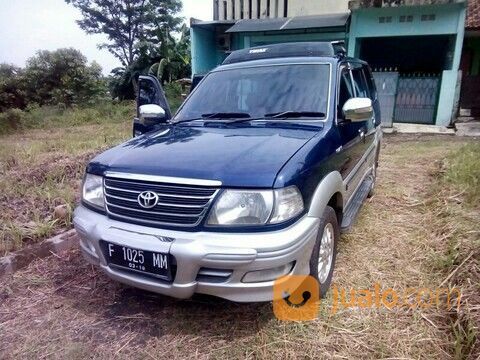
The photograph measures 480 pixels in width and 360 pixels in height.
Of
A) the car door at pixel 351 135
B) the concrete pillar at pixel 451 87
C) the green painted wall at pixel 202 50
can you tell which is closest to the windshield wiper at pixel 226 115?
the car door at pixel 351 135

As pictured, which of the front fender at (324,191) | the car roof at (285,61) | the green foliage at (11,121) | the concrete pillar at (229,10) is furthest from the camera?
the concrete pillar at (229,10)

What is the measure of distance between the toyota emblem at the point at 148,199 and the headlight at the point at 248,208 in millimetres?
371

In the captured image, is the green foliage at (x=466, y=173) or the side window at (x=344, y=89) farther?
the green foliage at (x=466, y=173)

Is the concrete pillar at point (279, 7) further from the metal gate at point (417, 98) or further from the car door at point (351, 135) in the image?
the car door at point (351, 135)

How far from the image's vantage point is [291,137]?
2.50m

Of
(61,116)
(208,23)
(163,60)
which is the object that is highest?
(208,23)

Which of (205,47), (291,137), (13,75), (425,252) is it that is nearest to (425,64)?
(205,47)

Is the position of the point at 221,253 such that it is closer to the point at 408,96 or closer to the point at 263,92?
the point at 263,92

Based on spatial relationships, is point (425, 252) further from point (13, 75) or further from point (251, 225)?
point (13, 75)

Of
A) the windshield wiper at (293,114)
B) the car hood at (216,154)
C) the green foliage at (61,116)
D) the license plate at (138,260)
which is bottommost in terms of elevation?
the green foliage at (61,116)

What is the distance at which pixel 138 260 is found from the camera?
6.97 feet

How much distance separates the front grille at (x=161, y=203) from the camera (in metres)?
2.03

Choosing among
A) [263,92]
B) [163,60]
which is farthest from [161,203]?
[163,60]

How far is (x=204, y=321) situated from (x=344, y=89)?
235 cm
